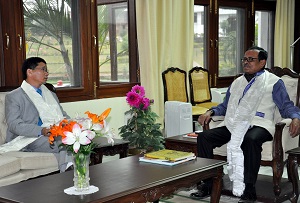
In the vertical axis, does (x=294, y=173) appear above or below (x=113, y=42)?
below

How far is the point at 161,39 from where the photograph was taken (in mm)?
5840

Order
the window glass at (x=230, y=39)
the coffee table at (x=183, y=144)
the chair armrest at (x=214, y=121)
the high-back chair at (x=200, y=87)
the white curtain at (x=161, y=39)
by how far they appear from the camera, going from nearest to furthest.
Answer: the coffee table at (x=183, y=144)
the chair armrest at (x=214, y=121)
the white curtain at (x=161, y=39)
the high-back chair at (x=200, y=87)
the window glass at (x=230, y=39)

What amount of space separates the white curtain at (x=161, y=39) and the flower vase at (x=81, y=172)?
3328mm

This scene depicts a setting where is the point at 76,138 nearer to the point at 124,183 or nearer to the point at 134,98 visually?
the point at 124,183

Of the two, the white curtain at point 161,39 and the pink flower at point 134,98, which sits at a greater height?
the white curtain at point 161,39

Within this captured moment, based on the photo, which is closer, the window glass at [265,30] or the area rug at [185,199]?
the area rug at [185,199]

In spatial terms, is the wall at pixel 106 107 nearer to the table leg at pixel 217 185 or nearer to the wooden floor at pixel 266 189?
the wooden floor at pixel 266 189

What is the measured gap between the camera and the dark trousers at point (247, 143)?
3.49 metres

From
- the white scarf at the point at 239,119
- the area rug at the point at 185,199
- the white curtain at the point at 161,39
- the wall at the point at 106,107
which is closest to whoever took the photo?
the white scarf at the point at 239,119

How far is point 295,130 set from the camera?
361 cm

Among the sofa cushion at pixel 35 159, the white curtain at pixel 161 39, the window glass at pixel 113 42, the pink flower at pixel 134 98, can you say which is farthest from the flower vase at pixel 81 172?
the white curtain at pixel 161 39

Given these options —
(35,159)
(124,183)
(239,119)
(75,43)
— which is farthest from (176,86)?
(124,183)

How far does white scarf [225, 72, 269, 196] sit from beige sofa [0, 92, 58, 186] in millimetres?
1371

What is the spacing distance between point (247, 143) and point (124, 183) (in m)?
1.34
